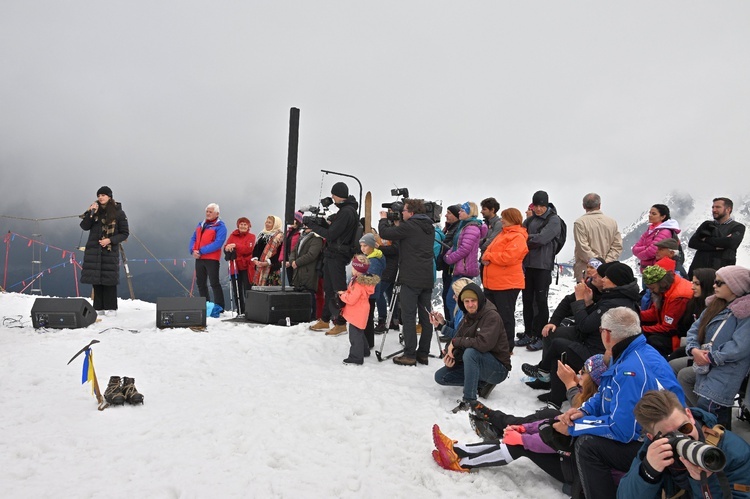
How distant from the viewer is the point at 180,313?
7551 mm

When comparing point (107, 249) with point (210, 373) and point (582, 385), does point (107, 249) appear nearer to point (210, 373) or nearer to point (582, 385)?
point (210, 373)

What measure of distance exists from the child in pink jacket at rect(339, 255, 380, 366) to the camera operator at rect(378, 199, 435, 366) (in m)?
0.43

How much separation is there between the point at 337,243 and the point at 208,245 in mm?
2986

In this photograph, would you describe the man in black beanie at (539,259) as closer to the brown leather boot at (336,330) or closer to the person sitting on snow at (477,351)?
the person sitting on snow at (477,351)

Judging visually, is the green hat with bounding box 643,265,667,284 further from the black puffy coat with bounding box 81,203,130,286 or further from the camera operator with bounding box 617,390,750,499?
the black puffy coat with bounding box 81,203,130,286

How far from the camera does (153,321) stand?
26.3 ft


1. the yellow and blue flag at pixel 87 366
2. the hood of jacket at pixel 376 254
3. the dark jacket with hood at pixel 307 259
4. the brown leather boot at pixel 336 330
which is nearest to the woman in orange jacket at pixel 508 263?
the hood of jacket at pixel 376 254

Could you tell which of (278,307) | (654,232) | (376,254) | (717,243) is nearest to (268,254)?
(278,307)

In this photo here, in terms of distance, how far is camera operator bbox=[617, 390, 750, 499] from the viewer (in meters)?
2.07

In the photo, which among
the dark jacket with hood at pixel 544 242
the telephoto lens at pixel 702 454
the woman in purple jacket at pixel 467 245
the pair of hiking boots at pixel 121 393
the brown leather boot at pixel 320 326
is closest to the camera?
the telephoto lens at pixel 702 454

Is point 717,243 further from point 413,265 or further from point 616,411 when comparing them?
point 616,411

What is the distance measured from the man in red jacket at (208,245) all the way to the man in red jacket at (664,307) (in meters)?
6.86

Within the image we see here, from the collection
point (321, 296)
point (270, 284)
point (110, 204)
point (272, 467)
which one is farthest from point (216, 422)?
point (110, 204)

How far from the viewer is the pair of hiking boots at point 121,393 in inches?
164
